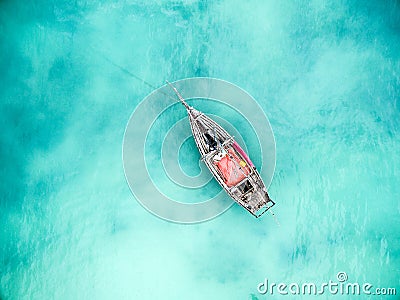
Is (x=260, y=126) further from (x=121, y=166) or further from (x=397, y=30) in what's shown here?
(x=397, y=30)

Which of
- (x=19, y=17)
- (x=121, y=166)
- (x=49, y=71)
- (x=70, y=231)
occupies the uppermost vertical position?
(x=19, y=17)

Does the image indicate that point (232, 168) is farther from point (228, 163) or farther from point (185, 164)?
point (185, 164)

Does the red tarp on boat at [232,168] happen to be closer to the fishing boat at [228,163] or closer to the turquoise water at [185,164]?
the fishing boat at [228,163]

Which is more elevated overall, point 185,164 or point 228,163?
point 185,164

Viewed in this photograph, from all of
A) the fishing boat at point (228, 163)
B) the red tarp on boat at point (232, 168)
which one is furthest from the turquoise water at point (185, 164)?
the red tarp on boat at point (232, 168)

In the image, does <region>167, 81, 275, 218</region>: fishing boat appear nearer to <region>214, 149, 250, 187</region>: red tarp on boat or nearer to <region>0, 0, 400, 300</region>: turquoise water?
<region>214, 149, 250, 187</region>: red tarp on boat

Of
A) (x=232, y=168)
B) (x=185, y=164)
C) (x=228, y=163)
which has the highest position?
(x=185, y=164)

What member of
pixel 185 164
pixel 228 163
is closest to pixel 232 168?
pixel 228 163

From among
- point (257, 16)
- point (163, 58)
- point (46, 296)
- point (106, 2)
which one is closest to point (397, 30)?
point (257, 16)
